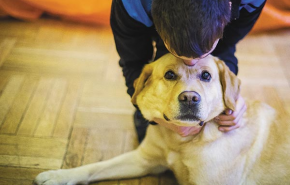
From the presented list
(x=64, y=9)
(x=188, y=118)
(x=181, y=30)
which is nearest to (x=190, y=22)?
(x=181, y=30)

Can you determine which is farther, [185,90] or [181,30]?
[185,90]

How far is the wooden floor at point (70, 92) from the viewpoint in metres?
1.97

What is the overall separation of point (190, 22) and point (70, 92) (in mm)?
1544

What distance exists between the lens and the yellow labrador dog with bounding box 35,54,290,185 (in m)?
1.49

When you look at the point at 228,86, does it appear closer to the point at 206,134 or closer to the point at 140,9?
the point at 206,134

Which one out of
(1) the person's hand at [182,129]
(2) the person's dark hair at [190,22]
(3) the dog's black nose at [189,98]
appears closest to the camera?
(2) the person's dark hair at [190,22]

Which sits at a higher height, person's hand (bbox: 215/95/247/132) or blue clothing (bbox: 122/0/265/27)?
blue clothing (bbox: 122/0/265/27)

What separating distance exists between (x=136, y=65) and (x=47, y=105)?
833 mm

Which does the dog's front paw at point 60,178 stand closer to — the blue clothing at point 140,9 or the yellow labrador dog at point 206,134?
the yellow labrador dog at point 206,134

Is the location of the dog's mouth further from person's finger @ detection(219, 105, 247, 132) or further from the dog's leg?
the dog's leg

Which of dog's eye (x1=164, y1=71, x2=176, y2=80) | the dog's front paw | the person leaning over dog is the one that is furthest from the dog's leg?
dog's eye (x1=164, y1=71, x2=176, y2=80)

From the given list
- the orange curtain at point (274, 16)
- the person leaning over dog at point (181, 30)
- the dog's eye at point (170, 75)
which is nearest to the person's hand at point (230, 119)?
the person leaning over dog at point (181, 30)

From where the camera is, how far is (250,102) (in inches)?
70.3

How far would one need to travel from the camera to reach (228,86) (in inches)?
60.6
